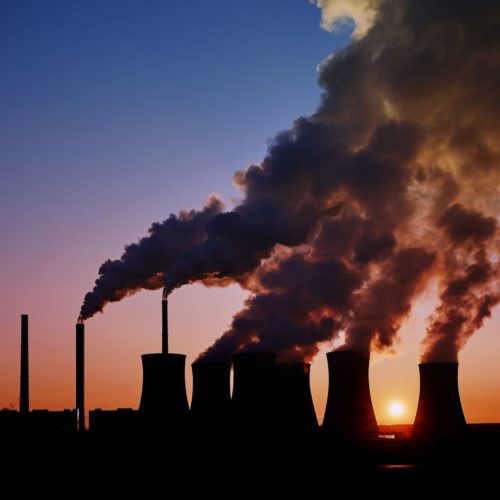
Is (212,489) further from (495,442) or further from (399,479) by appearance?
(495,442)

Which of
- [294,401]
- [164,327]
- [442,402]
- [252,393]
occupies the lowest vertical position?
[442,402]

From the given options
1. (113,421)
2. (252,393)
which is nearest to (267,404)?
(252,393)

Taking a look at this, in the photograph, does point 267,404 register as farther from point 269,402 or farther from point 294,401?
point 294,401

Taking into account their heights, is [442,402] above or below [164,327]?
below

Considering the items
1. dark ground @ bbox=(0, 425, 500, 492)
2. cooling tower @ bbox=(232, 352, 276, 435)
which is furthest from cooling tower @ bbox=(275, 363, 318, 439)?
cooling tower @ bbox=(232, 352, 276, 435)

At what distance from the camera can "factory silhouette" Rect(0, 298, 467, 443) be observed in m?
30.6

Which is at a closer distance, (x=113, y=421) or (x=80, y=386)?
(x=113, y=421)

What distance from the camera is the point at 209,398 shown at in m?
32.1

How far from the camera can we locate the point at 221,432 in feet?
104

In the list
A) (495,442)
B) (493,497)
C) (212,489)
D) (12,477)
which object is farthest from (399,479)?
(12,477)

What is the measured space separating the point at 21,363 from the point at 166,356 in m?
10.5

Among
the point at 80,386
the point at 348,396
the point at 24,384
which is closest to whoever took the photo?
the point at 348,396

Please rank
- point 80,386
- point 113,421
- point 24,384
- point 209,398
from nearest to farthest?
point 209,398 → point 113,421 → point 24,384 → point 80,386

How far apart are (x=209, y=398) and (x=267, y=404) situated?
2406 millimetres
